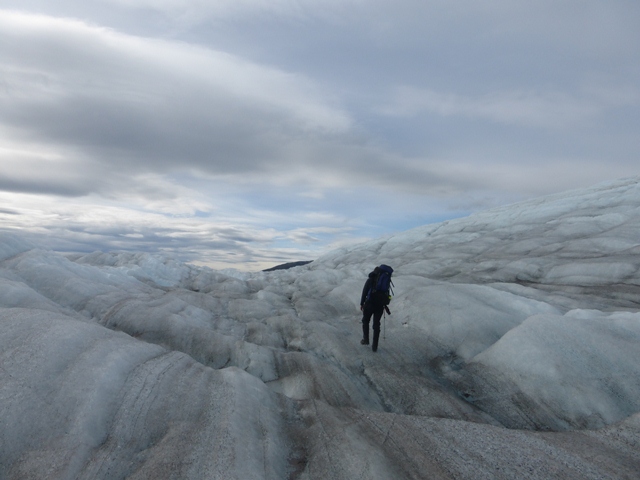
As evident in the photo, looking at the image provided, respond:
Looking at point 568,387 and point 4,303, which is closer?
point 568,387

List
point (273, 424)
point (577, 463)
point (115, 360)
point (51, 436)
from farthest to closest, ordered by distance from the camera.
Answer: point (115, 360), point (273, 424), point (577, 463), point (51, 436)

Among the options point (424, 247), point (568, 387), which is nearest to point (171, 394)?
point (568, 387)

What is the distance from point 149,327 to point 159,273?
30.3 meters

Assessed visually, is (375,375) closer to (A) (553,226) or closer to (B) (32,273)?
(B) (32,273)

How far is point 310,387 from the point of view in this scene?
36.7ft

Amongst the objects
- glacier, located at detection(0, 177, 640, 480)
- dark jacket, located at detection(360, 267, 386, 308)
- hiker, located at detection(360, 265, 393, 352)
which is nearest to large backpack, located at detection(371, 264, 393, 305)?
hiker, located at detection(360, 265, 393, 352)

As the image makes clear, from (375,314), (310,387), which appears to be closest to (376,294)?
(375,314)

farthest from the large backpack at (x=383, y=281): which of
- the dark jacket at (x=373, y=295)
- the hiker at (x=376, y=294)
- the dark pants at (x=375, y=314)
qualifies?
the dark pants at (x=375, y=314)

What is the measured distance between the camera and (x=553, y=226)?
4441 centimetres

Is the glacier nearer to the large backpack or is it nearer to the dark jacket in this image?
the dark jacket

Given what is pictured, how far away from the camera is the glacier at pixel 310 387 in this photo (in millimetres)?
6629

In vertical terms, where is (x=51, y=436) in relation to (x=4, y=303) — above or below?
below

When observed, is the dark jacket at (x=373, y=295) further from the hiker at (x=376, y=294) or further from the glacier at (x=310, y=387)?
the glacier at (x=310, y=387)

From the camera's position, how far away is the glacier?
21.7 feet
